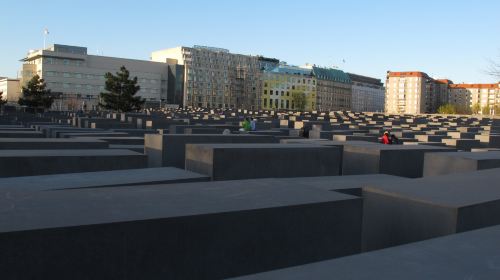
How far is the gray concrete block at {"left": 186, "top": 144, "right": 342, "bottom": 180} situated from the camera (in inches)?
307

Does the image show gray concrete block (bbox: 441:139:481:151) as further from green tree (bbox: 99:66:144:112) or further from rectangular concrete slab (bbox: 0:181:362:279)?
green tree (bbox: 99:66:144:112)

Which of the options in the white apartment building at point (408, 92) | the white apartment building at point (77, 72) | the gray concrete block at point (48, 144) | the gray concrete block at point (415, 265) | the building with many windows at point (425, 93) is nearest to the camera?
the gray concrete block at point (415, 265)

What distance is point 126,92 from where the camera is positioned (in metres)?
42.8

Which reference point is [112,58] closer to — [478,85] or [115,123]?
[115,123]

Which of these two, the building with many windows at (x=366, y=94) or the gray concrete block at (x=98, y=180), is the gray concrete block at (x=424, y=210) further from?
the building with many windows at (x=366, y=94)

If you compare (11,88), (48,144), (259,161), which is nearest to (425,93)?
(11,88)

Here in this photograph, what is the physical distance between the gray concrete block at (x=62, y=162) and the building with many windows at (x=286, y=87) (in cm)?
10698

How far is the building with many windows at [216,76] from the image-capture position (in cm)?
10106

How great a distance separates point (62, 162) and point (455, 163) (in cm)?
585

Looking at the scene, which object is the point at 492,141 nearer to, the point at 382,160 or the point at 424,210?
the point at 382,160

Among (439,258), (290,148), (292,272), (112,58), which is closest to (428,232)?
(439,258)

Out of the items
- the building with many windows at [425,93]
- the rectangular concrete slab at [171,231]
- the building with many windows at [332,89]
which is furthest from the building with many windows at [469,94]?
the rectangular concrete slab at [171,231]

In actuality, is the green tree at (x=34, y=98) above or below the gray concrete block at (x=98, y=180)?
above

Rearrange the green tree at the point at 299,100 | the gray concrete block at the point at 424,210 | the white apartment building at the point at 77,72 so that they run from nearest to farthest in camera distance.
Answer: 1. the gray concrete block at the point at 424,210
2. the white apartment building at the point at 77,72
3. the green tree at the point at 299,100
